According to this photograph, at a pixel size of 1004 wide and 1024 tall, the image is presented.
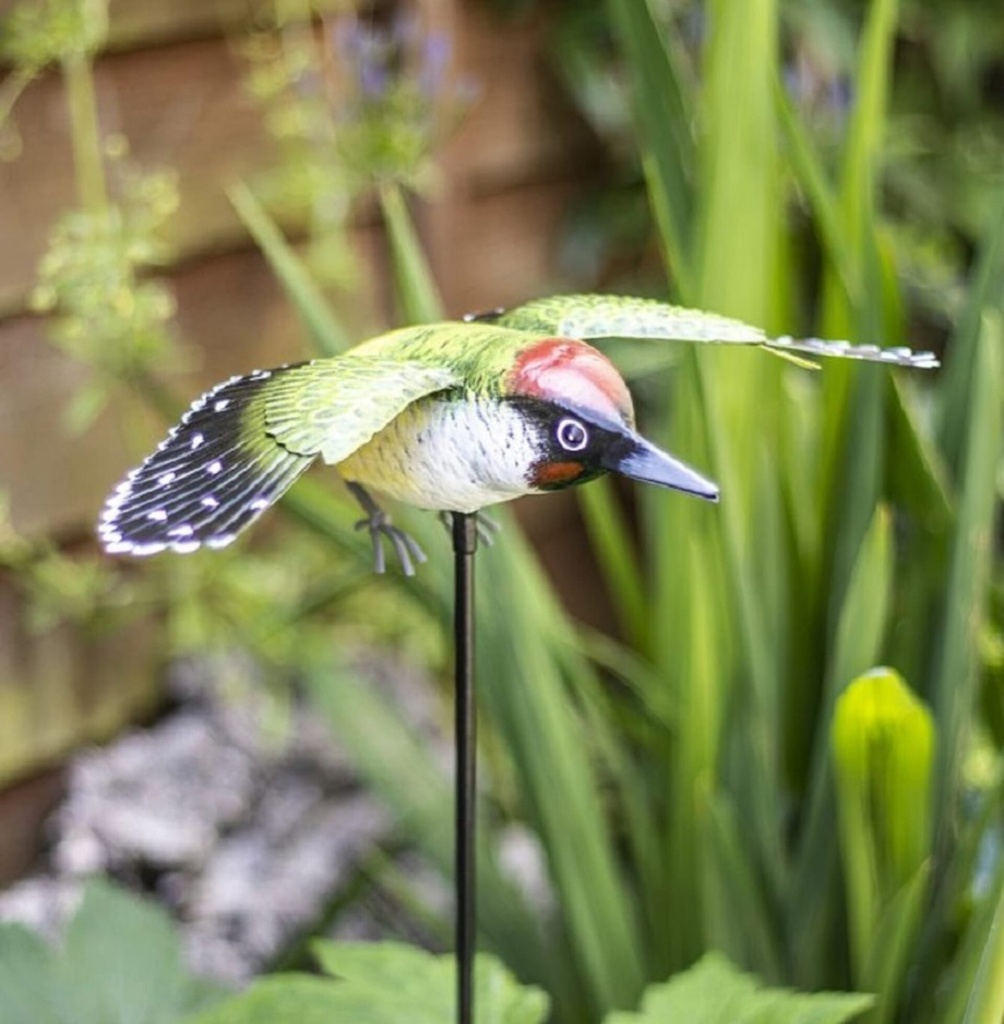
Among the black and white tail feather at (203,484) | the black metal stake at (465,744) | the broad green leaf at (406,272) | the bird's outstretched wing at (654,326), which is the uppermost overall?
the broad green leaf at (406,272)

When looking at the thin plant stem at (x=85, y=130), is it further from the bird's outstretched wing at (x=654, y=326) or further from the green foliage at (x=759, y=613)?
the bird's outstretched wing at (x=654, y=326)

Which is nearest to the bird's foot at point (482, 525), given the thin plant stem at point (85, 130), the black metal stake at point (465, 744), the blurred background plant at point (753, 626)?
the black metal stake at point (465, 744)

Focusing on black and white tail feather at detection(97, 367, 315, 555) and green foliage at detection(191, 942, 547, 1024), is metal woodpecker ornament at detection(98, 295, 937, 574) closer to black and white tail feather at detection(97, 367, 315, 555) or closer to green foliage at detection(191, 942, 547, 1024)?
black and white tail feather at detection(97, 367, 315, 555)

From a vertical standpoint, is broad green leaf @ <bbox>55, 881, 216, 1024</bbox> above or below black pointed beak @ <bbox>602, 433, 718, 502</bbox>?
below

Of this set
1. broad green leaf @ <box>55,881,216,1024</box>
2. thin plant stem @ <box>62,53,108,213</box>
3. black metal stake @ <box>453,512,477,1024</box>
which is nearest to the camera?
black metal stake @ <box>453,512,477,1024</box>

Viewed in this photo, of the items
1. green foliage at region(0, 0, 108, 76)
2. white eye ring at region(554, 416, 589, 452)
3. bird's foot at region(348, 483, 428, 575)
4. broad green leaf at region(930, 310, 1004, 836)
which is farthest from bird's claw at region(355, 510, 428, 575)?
green foliage at region(0, 0, 108, 76)
